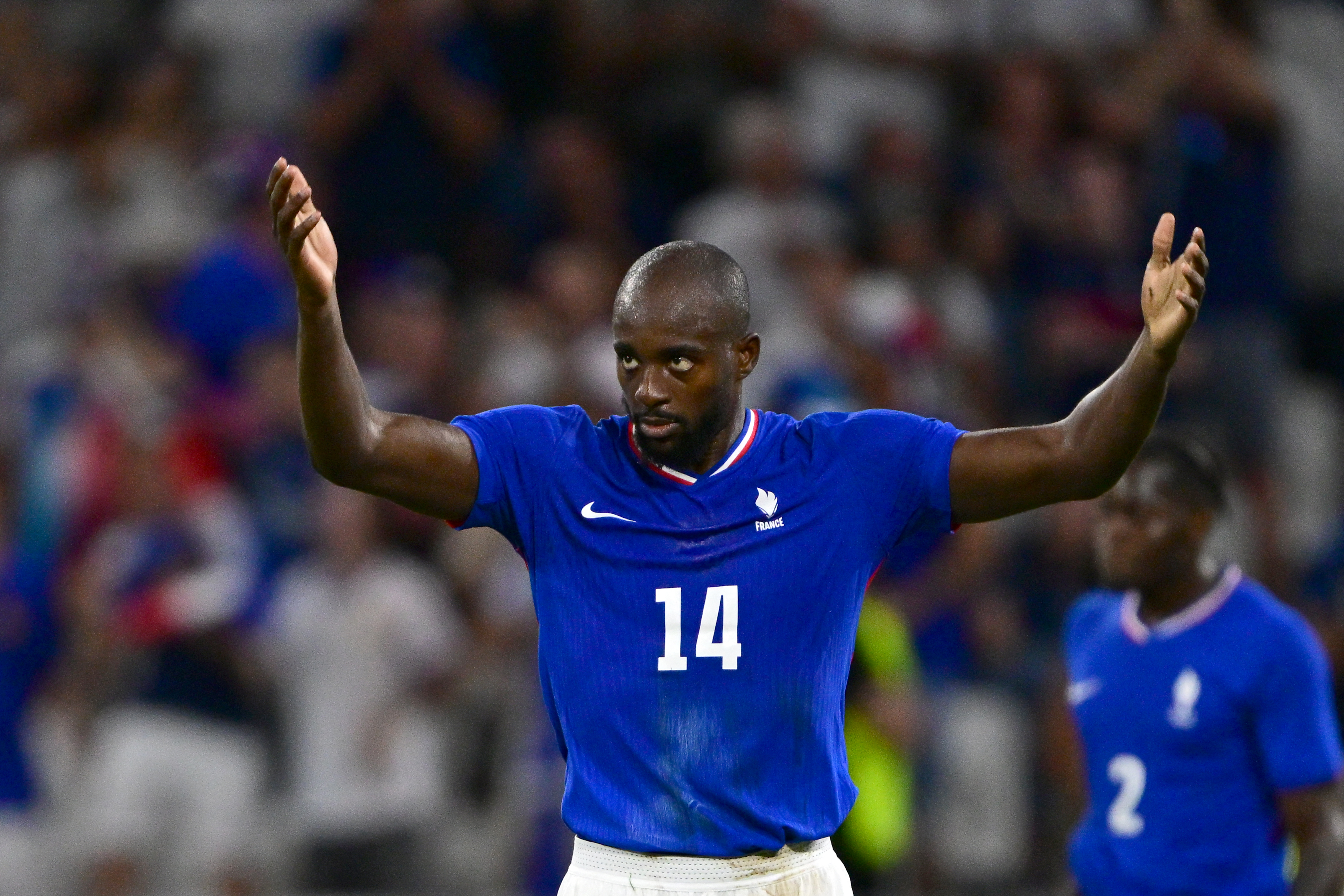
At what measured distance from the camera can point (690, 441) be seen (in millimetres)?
4121

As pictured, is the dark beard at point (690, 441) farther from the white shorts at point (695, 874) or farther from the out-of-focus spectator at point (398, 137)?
the out-of-focus spectator at point (398, 137)

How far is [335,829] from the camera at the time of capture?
8734 mm

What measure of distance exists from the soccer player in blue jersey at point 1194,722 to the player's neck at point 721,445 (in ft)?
5.56

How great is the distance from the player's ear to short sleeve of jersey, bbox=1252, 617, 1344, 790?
2008 millimetres

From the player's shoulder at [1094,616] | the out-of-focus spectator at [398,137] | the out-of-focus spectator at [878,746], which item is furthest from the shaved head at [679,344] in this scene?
the out-of-focus spectator at [398,137]

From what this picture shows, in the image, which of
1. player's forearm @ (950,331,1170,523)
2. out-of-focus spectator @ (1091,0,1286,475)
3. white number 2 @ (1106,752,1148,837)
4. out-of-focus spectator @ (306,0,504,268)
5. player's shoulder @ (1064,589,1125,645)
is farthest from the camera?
out-of-focus spectator @ (306,0,504,268)

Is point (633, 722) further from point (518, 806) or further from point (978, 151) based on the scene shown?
point (978, 151)

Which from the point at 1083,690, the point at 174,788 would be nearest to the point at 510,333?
the point at 174,788

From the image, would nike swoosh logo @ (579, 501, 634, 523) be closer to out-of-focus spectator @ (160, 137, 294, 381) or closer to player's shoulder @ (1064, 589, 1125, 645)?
player's shoulder @ (1064, 589, 1125, 645)

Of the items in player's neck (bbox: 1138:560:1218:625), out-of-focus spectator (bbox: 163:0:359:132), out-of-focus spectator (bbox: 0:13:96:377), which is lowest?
player's neck (bbox: 1138:560:1218:625)

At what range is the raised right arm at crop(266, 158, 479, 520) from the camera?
3740 mm

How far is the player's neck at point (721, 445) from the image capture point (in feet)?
13.9

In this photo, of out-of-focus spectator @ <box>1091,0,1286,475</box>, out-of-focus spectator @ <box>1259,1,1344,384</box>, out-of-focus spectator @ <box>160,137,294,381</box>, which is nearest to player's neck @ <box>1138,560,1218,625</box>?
out-of-focus spectator @ <box>1091,0,1286,475</box>

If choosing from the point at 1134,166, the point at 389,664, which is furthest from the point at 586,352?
the point at 1134,166
